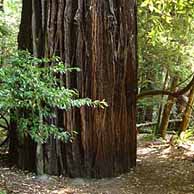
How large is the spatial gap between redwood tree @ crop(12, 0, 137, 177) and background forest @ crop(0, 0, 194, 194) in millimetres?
14

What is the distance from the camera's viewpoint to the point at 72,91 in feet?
14.1

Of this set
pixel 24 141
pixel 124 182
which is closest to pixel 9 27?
pixel 24 141

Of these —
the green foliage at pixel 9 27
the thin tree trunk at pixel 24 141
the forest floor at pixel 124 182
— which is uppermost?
the green foliage at pixel 9 27

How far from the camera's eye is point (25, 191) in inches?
210

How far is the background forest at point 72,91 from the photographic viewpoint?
4.04m

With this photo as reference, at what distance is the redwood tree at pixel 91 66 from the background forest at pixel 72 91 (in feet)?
0.05

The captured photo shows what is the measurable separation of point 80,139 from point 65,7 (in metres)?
1.76

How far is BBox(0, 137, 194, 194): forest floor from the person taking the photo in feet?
18.3

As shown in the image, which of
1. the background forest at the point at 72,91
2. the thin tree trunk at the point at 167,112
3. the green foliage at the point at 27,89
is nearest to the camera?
the green foliage at the point at 27,89

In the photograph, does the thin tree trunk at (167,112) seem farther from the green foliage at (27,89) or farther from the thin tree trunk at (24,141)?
the green foliage at (27,89)

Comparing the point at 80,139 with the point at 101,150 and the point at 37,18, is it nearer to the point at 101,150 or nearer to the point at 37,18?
the point at 101,150

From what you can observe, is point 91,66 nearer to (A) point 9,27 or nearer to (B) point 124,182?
(B) point 124,182

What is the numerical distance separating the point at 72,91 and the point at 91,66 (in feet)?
5.64

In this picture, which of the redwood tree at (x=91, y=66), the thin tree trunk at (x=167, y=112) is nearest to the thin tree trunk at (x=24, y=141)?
the redwood tree at (x=91, y=66)
